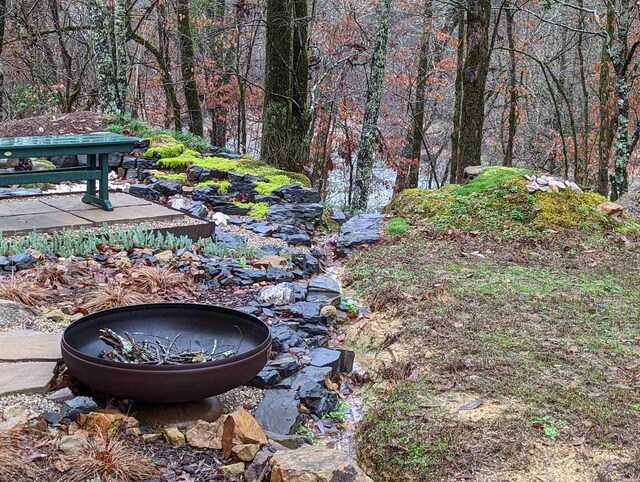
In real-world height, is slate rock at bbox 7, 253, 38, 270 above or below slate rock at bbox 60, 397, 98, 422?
above

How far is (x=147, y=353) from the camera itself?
9.18 feet

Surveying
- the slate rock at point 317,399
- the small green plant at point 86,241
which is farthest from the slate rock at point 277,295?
the slate rock at point 317,399

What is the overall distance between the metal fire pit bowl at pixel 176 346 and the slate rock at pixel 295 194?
4312 millimetres

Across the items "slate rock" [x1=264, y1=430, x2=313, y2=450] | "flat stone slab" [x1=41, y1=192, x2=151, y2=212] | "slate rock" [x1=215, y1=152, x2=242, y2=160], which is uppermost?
"slate rock" [x1=215, y1=152, x2=242, y2=160]

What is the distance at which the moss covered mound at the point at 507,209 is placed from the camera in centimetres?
668

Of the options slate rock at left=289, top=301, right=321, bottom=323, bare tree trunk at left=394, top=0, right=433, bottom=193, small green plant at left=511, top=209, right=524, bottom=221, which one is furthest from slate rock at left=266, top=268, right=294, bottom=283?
bare tree trunk at left=394, top=0, right=433, bottom=193

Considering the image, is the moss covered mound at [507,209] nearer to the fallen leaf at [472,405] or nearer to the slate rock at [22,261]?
the fallen leaf at [472,405]

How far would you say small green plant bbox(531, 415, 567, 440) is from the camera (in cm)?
283

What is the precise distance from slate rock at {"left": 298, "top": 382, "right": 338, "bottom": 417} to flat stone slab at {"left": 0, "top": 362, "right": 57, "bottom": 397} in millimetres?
1174

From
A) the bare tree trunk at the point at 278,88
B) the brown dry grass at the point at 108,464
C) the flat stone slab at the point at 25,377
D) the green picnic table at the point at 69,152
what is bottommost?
the brown dry grass at the point at 108,464

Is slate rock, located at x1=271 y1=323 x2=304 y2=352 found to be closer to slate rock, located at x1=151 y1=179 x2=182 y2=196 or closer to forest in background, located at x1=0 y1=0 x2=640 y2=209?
slate rock, located at x1=151 y1=179 x2=182 y2=196

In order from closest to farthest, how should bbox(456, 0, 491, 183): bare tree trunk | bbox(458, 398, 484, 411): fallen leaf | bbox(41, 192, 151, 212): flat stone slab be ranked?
bbox(458, 398, 484, 411): fallen leaf
bbox(41, 192, 151, 212): flat stone slab
bbox(456, 0, 491, 183): bare tree trunk

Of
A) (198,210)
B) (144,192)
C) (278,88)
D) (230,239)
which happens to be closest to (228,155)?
(278,88)

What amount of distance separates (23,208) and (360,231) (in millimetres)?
3093
